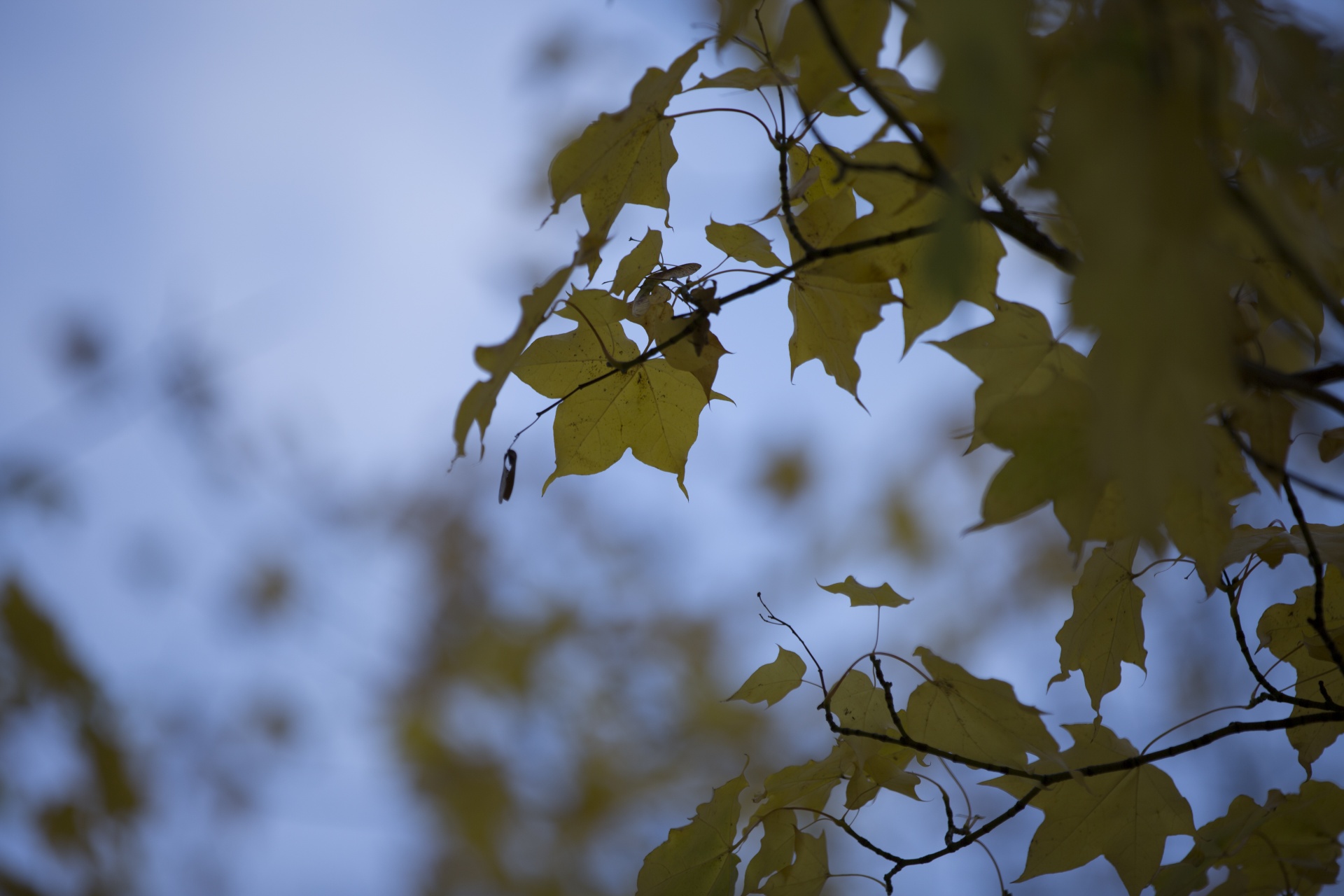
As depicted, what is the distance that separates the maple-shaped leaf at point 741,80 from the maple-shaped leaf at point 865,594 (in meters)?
0.45

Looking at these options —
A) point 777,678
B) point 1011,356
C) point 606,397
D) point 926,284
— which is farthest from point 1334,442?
point 606,397

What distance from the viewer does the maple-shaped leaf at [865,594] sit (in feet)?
2.35

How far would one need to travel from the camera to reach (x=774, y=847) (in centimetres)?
75

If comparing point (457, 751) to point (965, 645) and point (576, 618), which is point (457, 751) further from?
point (965, 645)

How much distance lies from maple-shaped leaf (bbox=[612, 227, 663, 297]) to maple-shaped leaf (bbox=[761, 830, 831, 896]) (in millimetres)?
556

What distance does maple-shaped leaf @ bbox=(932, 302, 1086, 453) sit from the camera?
61 centimetres

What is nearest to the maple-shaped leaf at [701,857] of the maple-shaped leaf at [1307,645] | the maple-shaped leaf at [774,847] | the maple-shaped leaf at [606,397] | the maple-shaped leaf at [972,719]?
the maple-shaped leaf at [774,847]

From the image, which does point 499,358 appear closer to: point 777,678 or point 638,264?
point 638,264

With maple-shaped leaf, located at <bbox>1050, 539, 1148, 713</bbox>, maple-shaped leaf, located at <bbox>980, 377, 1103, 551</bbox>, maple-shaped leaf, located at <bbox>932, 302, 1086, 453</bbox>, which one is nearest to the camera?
maple-shaped leaf, located at <bbox>980, 377, 1103, 551</bbox>

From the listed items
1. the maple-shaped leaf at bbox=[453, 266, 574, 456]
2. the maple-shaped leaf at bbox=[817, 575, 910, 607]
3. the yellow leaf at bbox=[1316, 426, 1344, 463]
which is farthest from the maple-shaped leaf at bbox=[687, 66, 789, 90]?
the yellow leaf at bbox=[1316, 426, 1344, 463]

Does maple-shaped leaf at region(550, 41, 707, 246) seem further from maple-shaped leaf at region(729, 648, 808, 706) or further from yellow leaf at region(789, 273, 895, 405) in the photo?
maple-shaped leaf at region(729, 648, 808, 706)

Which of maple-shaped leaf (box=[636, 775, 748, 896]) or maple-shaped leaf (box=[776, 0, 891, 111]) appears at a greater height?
maple-shaped leaf (box=[776, 0, 891, 111])

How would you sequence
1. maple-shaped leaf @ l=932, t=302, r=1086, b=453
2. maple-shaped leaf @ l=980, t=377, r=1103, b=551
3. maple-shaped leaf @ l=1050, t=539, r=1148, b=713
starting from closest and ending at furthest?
1. maple-shaped leaf @ l=980, t=377, r=1103, b=551
2. maple-shaped leaf @ l=932, t=302, r=1086, b=453
3. maple-shaped leaf @ l=1050, t=539, r=1148, b=713

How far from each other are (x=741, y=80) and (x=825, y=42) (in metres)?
0.17
